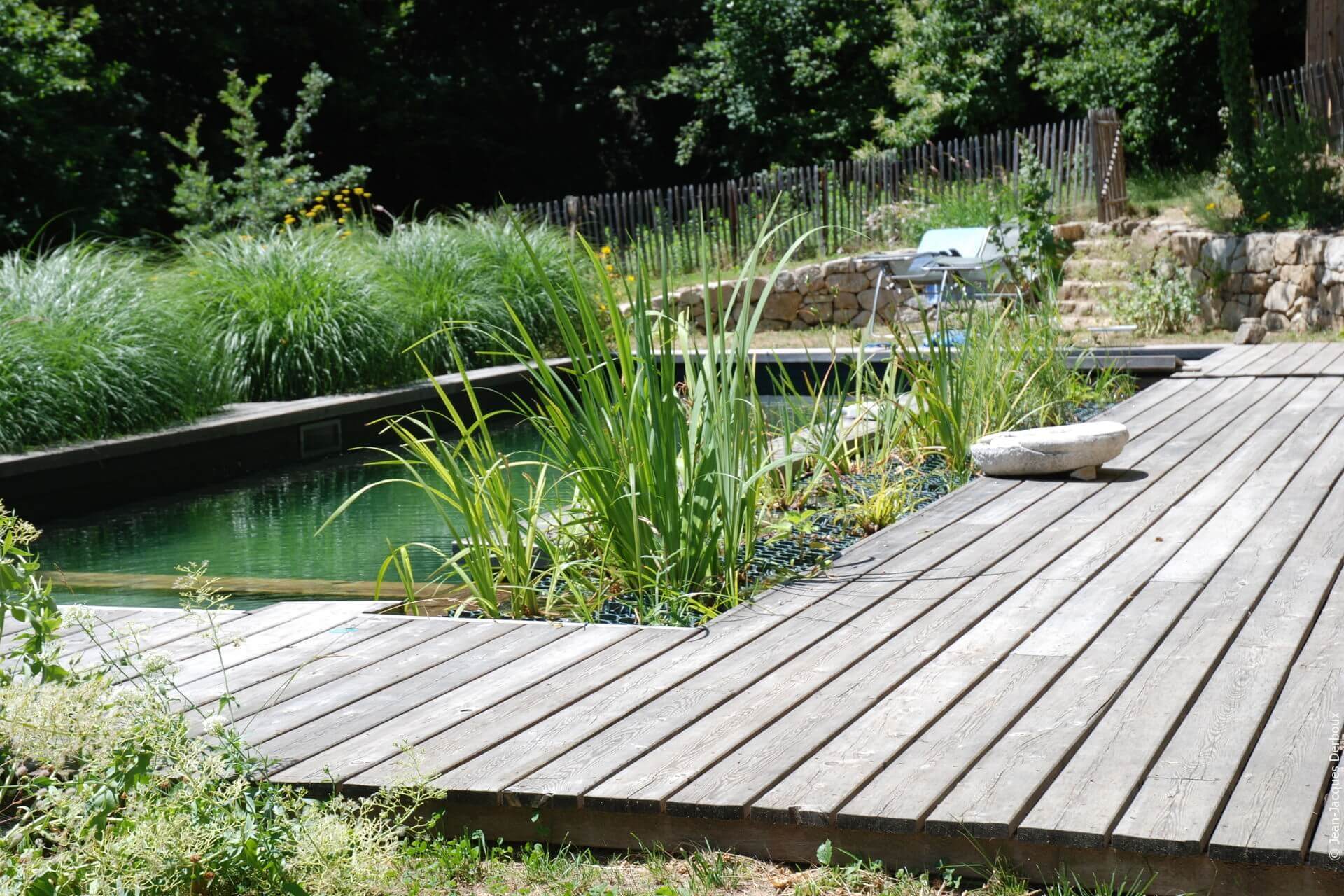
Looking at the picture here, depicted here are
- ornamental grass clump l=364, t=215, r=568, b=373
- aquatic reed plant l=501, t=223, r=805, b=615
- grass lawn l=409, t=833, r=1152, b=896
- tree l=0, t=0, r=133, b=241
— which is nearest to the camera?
→ grass lawn l=409, t=833, r=1152, b=896

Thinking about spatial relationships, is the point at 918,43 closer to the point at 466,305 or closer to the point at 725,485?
the point at 466,305

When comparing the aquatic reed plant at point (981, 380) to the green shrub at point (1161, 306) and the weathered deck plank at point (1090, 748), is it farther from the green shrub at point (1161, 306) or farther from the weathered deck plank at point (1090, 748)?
the green shrub at point (1161, 306)

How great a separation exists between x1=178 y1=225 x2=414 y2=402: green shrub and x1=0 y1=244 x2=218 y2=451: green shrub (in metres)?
0.49

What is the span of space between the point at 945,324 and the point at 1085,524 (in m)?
1.49

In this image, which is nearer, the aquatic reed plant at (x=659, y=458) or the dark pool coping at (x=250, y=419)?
the aquatic reed plant at (x=659, y=458)

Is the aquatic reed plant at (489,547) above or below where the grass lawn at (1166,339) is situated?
above

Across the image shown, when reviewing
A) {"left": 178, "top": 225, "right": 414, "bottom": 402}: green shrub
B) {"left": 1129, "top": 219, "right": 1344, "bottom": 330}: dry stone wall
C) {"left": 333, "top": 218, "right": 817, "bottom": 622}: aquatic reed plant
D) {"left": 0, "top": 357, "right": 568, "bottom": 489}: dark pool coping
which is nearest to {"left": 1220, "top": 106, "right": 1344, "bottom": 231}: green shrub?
{"left": 1129, "top": 219, "right": 1344, "bottom": 330}: dry stone wall

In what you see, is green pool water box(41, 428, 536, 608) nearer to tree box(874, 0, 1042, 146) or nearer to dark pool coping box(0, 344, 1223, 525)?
dark pool coping box(0, 344, 1223, 525)

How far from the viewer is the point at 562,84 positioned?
20.3 m

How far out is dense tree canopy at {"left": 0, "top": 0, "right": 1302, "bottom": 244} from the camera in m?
13.7

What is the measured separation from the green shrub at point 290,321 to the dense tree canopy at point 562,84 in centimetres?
387

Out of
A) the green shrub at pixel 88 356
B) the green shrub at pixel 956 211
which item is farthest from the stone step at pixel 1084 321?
the green shrub at pixel 88 356

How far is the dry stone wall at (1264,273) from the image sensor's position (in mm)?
9195

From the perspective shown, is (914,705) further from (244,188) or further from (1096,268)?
(244,188)
